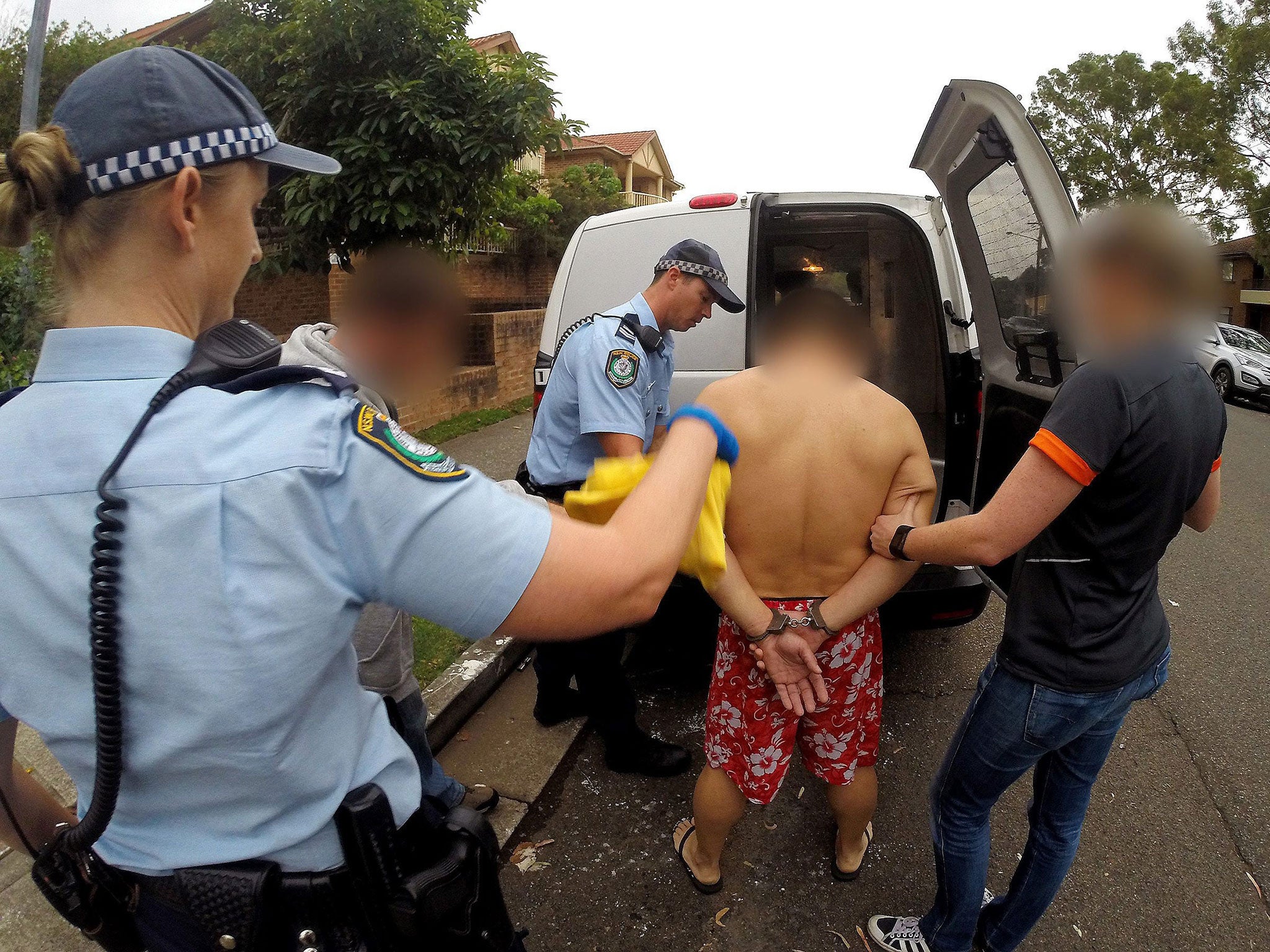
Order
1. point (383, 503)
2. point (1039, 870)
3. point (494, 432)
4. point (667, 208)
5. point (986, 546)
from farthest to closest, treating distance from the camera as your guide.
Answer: point (494, 432) → point (667, 208) → point (1039, 870) → point (986, 546) → point (383, 503)

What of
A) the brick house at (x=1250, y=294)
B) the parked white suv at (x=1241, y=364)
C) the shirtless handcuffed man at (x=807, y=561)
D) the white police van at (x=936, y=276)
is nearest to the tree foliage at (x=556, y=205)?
the white police van at (x=936, y=276)

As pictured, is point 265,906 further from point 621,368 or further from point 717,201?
point 717,201

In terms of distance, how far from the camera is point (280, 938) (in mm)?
1024

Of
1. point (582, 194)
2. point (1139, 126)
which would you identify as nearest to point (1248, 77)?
point (1139, 126)

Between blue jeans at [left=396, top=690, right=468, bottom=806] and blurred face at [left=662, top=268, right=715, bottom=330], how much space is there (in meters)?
1.62

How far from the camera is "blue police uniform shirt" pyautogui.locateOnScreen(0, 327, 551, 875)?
0.80m

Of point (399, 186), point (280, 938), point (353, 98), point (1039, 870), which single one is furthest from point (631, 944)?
point (353, 98)

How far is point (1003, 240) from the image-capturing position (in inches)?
95.9

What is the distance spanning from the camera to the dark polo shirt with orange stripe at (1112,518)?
157 cm

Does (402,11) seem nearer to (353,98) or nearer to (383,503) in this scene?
(353,98)

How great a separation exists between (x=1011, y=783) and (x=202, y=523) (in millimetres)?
1940

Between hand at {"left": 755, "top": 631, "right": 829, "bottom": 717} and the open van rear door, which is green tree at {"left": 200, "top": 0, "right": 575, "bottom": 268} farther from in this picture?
hand at {"left": 755, "top": 631, "right": 829, "bottom": 717}

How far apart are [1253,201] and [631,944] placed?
76.1ft

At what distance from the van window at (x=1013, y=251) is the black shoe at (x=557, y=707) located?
2213 mm
